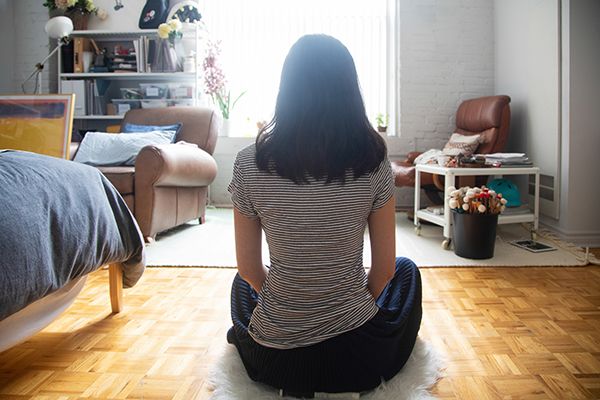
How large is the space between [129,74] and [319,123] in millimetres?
3615

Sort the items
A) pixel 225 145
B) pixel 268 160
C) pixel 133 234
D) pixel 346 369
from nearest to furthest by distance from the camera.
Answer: pixel 268 160 → pixel 346 369 → pixel 133 234 → pixel 225 145

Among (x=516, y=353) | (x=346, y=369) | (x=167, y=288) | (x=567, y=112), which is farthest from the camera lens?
(x=567, y=112)

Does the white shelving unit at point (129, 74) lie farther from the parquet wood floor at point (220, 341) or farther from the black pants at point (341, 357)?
the black pants at point (341, 357)

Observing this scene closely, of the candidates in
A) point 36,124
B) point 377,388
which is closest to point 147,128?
point 36,124

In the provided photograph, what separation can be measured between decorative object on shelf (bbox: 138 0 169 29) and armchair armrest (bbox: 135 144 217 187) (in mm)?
1723

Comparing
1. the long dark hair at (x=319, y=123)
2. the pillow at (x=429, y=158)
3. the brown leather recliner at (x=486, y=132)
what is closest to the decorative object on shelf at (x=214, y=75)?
the brown leather recliner at (x=486, y=132)

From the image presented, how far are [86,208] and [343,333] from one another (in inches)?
33.0

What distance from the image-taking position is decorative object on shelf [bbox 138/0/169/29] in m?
3.92

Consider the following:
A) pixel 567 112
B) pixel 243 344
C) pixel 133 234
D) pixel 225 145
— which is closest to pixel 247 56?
pixel 225 145

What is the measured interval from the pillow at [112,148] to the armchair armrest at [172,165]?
0.30m

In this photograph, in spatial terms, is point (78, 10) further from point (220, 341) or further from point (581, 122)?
point (581, 122)

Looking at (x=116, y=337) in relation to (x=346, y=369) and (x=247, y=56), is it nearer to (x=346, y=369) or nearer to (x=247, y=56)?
(x=346, y=369)

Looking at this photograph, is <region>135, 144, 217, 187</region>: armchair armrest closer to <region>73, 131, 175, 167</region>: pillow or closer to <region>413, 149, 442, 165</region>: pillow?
<region>73, 131, 175, 167</region>: pillow

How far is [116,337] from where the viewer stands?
53.3 inches
